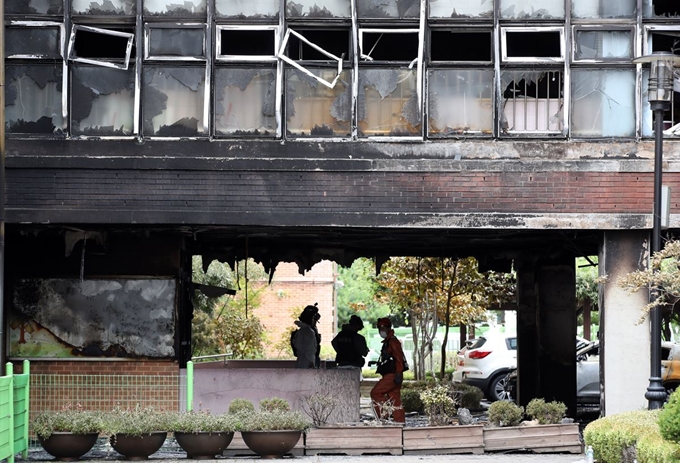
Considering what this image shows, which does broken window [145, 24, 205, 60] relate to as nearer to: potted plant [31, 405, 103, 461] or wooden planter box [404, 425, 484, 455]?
potted plant [31, 405, 103, 461]

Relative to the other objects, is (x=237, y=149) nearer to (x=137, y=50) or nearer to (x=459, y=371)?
(x=137, y=50)

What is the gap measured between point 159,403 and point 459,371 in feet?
40.0

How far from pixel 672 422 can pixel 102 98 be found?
975 centimetres

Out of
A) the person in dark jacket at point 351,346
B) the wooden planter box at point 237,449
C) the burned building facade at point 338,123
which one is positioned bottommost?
the wooden planter box at point 237,449

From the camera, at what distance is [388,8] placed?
1744cm

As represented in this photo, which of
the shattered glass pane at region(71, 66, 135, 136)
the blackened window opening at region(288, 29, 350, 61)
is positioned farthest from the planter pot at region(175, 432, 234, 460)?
the blackened window opening at region(288, 29, 350, 61)

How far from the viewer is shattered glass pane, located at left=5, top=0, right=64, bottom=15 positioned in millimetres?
17406

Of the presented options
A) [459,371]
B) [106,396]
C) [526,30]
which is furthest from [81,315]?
[459,371]

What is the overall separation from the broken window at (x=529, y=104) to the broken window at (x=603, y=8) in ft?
3.00

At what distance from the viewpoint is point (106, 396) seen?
725 inches

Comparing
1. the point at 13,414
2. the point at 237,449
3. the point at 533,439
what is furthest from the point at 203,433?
the point at 533,439

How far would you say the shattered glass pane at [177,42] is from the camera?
57.0 ft

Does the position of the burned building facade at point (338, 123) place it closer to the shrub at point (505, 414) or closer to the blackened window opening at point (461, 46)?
the shrub at point (505, 414)

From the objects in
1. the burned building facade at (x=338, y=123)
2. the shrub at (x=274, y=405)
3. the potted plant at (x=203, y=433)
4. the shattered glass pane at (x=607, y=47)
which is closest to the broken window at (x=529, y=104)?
the burned building facade at (x=338, y=123)
